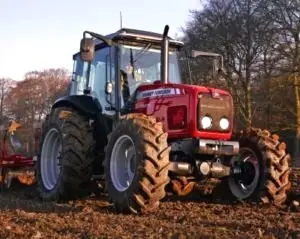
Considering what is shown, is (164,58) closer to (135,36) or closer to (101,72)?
(135,36)

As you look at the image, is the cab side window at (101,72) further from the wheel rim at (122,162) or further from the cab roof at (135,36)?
the wheel rim at (122,162)

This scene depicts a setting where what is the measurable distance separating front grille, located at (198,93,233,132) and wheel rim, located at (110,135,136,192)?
1.12 m

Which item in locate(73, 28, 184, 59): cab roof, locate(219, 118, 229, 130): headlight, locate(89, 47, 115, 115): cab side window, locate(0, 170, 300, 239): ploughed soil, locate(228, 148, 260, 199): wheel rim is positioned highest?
locate(73, 28, 184, 59): cab roof

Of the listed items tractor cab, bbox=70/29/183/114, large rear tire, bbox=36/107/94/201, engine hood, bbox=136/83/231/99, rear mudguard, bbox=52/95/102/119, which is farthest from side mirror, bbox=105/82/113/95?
large rear tire, bbox=36/107/94/201

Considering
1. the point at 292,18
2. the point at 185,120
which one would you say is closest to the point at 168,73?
the point at 185,120

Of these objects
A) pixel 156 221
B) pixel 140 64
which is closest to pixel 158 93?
pixel 140 64

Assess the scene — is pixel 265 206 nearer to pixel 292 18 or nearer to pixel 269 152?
pixel 269 152

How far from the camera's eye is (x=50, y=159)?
10.7 meters

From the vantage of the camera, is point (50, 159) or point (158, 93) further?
point (50, 159)

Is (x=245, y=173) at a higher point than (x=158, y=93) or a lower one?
lower

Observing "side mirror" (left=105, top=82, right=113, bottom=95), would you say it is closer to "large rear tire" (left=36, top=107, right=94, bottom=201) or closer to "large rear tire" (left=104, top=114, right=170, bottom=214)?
"large rear tire" (left=36, top=107, right=94, bottom=201)

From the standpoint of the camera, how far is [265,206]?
877 centimetres

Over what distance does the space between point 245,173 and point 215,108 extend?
4.66 feet

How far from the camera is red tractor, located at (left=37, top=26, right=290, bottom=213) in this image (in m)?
8.34
